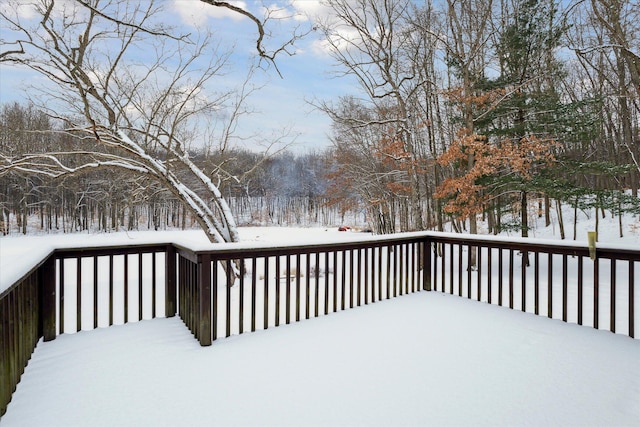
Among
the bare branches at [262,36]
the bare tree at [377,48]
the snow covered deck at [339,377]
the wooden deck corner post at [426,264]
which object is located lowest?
the snow covered deck at [339,377]

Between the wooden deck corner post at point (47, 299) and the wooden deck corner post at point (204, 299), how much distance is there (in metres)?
1.23

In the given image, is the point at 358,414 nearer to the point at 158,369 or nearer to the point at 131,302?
the point at 158,369

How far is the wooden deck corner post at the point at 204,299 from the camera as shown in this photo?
8.77ft

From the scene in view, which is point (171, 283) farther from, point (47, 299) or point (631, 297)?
point (631, 297)

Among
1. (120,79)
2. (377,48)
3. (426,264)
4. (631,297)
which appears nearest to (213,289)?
(426,264)

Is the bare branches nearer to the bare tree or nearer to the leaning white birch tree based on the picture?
the leaning white birch tree

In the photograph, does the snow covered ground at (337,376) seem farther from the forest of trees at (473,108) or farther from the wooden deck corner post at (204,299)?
the forest of trees at (473,108)

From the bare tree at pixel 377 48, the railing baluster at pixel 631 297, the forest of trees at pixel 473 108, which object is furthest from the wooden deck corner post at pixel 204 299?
the bare tree at pixel 377 48

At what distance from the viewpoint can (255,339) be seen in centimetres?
284

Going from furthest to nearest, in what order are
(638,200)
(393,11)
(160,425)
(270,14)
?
(393,11), (638,200), (270,14), (160,425)

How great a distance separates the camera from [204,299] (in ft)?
8.80

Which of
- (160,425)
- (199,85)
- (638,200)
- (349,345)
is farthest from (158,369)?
(638,200)

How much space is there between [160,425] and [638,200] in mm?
10875

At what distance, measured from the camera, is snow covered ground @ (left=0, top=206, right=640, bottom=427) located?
1763mm
